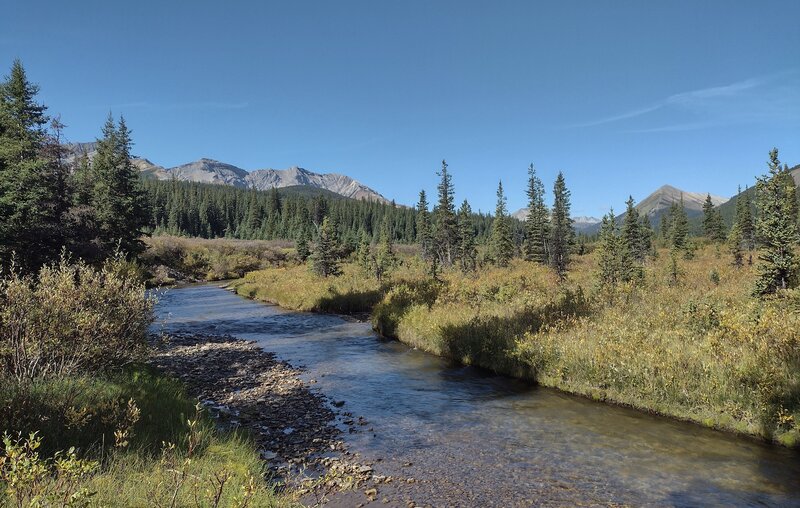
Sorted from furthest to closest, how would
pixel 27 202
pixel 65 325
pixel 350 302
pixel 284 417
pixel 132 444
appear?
pixel 350 302 → pixel 27 202 → pixel 284 417 → pixel 65 325 → pixel 132 444

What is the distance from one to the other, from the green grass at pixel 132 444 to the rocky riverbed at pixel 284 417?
86cm

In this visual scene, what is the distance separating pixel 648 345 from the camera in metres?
12.7

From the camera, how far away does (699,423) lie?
10.8 metres

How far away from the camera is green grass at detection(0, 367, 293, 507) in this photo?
5137 millimetres

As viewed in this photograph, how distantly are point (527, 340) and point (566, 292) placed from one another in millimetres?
6528

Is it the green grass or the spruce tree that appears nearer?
the green grass

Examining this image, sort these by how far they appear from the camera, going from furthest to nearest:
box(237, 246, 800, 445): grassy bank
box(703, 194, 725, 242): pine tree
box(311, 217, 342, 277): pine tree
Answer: box(703, 194, 725, 242): pine tree → box(311, 217, 342, 277): pine tree → box(237, 246, 800, 445): grassy bank

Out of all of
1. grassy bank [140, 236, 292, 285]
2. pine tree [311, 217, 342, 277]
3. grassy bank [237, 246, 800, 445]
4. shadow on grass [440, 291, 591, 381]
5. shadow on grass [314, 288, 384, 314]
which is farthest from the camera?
grassy bank [140, 236, 292, 285]

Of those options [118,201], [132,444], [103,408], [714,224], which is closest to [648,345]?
[132,444]

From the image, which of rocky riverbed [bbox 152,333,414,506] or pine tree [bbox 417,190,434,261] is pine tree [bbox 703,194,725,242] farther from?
rocky riverbed [bbox 152,333,414,506]

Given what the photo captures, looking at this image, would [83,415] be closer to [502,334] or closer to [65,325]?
[65,325]

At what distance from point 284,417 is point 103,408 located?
16.0ft

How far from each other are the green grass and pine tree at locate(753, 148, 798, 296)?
64.6 feet

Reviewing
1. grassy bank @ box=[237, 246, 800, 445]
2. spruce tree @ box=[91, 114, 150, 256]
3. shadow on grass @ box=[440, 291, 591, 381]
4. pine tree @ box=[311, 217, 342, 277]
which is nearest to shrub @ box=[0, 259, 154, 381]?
shadow on grass @ box=[440, 291, 591, 381]
